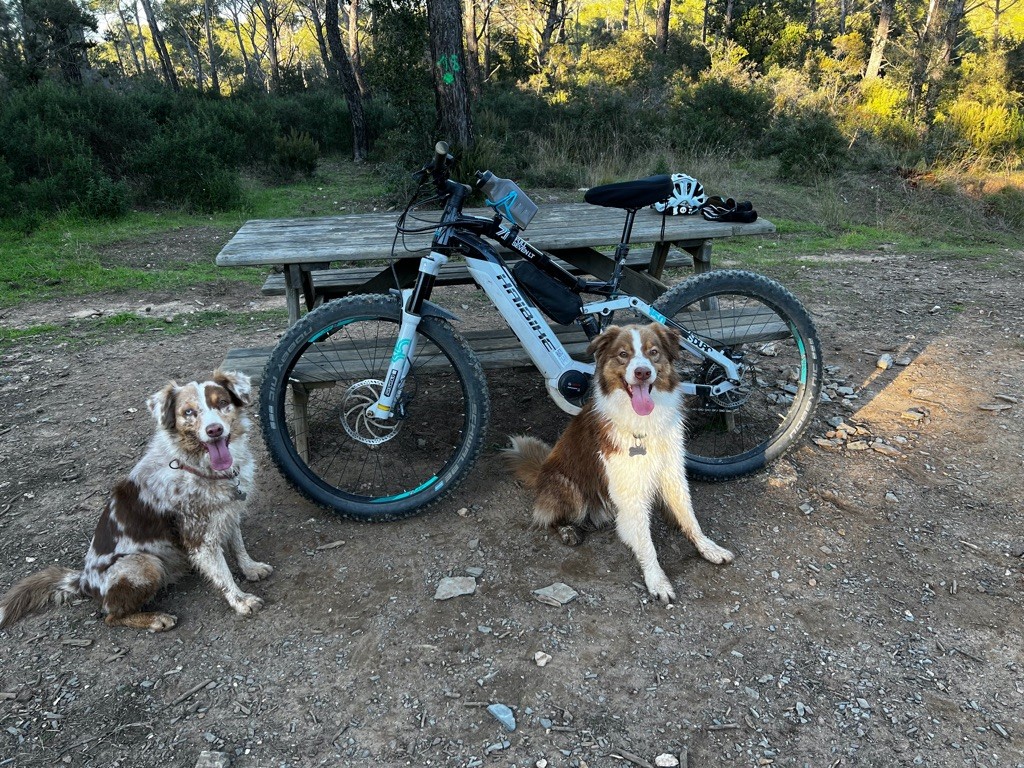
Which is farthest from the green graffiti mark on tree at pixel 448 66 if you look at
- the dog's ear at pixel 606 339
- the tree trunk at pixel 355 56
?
the tree trunk at pixel 355 56

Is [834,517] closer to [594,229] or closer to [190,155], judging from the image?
[594,229]

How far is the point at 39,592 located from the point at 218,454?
40.7 inches

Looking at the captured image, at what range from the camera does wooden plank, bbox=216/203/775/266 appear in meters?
3.75

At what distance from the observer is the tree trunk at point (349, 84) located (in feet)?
48.5

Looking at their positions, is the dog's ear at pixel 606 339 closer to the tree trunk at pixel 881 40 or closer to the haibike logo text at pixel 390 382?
the haibike logo text at pixel 390 382

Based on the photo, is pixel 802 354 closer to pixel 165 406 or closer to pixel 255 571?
pixel 255 571

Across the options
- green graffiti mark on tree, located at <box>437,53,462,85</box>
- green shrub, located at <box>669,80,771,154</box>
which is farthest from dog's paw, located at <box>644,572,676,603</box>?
green shrub, located at <box>669,80,771,154</box>

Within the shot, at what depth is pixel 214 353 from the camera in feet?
19.4

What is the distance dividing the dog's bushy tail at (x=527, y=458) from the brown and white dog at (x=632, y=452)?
291 millimetres

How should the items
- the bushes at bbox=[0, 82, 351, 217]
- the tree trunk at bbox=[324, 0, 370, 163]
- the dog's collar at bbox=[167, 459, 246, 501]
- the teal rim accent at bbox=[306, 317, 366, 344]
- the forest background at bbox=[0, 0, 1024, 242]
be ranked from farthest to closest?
the tree trunk at bbox=[324, 0, 370, 163]
the forest background at bbox=[0, 0, 1024, 242]
the bushes at bbox=[0, 82, 351, 217]
the teal rim accent at bbox=[306, 317, 366, 344]
the dog's collar at bbox=[167, 459, 246, 501]

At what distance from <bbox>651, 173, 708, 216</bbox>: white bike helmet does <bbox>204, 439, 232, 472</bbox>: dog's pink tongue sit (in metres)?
2.57

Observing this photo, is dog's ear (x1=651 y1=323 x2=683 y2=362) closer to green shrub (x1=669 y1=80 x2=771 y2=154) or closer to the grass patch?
the grass patch

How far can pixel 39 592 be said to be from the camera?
2965 millimetres

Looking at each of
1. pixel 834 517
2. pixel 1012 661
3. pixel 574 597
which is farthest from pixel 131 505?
pixel 1012 661
